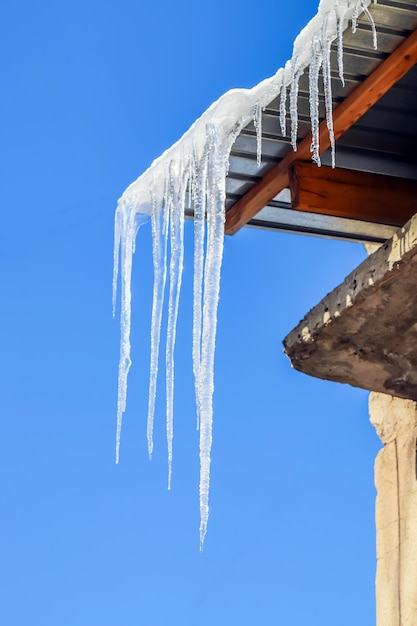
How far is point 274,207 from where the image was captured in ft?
17.1

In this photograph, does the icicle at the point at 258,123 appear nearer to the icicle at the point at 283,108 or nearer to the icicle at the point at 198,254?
the icicle at the point at 283,108

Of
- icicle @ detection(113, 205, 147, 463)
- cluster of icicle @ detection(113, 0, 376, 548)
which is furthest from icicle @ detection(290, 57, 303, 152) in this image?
icicle @ detection(113, 205, 147, 463)

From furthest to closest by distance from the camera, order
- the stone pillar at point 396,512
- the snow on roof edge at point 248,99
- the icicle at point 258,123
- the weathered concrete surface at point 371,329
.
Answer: the stone pillar at point 396,512 → the icicle at point 258,123 → the weathered concrete surface at point 371,329 → the snow on roof edge at point 248,99

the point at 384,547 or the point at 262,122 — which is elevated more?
the point at 262,122

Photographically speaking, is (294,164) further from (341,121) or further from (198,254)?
(198,254)

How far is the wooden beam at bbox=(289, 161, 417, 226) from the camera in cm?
464

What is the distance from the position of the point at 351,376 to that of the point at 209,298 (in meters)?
0.86

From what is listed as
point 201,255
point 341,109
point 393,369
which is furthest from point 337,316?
point 201,255

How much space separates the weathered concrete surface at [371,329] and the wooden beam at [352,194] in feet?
1.67

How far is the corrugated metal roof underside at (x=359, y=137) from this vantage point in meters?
3.93

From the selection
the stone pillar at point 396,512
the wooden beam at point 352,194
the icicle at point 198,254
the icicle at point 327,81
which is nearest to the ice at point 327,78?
the icicle at point 327,81

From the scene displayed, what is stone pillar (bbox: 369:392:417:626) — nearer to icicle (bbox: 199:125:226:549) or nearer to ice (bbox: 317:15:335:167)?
icicle (bbox: 199:125:226:549)

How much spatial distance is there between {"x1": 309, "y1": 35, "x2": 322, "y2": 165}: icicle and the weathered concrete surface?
47 centimetres

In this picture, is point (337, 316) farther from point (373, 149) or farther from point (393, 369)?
point (373, 149)
